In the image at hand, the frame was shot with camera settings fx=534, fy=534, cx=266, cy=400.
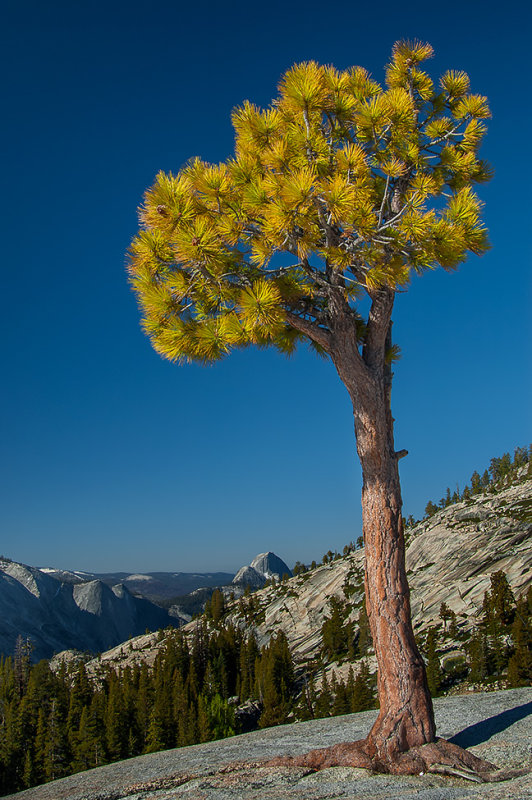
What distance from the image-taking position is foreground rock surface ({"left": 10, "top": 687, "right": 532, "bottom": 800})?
869 cm

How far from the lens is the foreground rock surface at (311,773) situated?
28.5ft

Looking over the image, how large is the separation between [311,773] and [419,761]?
2129 millimetres

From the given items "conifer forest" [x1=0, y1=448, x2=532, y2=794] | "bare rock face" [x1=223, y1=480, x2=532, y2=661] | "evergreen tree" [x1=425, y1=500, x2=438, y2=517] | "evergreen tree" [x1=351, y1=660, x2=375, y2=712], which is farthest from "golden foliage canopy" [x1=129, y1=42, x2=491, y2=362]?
"evergreen tree" [x1=425, y1=500, x2=438, y2=517]

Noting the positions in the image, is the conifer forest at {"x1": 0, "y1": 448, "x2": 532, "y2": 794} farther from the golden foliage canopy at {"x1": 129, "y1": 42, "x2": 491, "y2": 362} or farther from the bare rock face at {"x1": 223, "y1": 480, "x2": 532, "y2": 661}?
the golden foliage canopy at {"x1": 129, "y1": 42, "x2": 491, "y2": 362}

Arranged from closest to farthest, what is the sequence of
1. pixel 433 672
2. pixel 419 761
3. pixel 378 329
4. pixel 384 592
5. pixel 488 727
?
1. pixel 419 761
2. pixel 384 592
3. pixel 378 329
4. pixel 488 727
5. pixel 433 672

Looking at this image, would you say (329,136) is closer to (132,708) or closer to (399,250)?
(399,250)

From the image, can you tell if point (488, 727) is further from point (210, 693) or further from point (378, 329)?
point (210, 693)

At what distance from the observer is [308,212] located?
10.7 metres

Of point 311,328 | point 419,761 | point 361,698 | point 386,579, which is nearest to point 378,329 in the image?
point 311,328

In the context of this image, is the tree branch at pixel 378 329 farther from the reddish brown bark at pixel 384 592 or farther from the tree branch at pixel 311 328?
the tree branch at pixel 311 328

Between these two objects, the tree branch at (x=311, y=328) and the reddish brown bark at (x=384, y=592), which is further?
the tree branch at (x=311, y=328)

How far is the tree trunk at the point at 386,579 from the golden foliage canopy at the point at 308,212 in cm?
176

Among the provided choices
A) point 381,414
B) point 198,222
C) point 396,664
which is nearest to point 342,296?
point 381,414

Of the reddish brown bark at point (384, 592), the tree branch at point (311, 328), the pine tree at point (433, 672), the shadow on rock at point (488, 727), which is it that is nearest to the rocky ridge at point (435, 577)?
the pine tree at point (433, 672)
